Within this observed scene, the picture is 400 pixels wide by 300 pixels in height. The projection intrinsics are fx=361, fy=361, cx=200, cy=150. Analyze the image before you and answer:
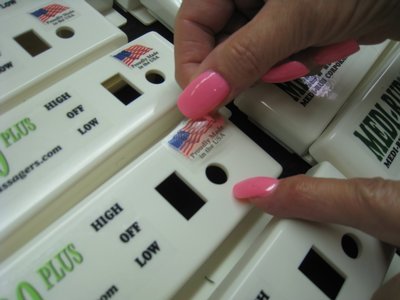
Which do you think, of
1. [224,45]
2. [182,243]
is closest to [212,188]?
[182,243]

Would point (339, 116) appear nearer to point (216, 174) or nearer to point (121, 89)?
point (216, 174)

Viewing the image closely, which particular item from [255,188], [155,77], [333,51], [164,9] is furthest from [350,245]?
[164,9]

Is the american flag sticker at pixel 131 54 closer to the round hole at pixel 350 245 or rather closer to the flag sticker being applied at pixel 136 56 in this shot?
the flag sticker being applied at pixel 136 56

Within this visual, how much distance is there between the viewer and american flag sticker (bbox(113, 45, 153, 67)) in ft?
1.91

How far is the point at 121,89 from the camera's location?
24.1 inches

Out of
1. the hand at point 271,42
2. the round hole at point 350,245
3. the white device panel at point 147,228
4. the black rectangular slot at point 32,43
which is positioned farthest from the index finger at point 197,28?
the round hole at point 350,245

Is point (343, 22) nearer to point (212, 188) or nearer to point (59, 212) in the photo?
point (212, 188)

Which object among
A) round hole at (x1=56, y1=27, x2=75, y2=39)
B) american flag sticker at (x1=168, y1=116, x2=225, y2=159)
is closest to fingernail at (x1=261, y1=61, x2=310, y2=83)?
american flag sticker at (x1=168, y1=116, x2=225, y2=159)

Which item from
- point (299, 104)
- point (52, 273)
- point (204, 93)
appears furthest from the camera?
point (299, 104)

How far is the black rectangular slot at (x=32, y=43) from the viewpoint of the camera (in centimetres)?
59

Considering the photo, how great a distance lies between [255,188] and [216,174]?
0.08 meters

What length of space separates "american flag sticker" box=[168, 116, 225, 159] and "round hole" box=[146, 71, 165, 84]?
105mm

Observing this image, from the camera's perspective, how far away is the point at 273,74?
549 millimetres

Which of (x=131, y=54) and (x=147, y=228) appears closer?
(x=147, y=228)
